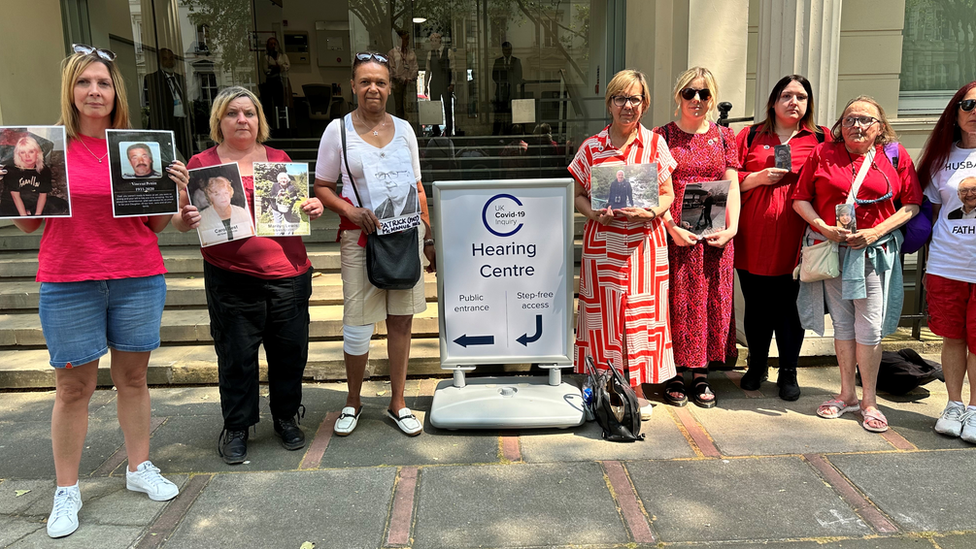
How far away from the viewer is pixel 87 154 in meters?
2.87

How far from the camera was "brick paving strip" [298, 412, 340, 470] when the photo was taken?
11.7ft

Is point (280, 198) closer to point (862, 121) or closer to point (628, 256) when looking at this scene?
point (628, 256)

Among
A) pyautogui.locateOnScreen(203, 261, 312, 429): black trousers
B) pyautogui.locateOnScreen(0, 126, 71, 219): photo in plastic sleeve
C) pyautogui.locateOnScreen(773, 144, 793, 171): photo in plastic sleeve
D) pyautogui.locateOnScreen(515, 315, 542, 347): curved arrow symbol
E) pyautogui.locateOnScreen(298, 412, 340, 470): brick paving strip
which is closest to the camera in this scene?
pyautogui.locateOnScreen(0, 126, 71, 219): photo in plastic sleeve

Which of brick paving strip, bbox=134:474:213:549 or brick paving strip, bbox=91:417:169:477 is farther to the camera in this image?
brick paving strip, bbox=91:417:169:477

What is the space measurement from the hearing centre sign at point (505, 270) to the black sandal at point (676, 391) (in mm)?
753

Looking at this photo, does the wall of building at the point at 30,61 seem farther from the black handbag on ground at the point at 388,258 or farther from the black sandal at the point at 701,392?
the black sandal at the point at 701,392

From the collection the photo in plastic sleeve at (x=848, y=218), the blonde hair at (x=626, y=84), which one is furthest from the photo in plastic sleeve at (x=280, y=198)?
the photo in plastic sleeve at (x=848, y=218)

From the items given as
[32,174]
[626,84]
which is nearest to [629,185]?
[626,84]

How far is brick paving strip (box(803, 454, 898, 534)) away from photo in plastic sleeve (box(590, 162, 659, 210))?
65.7 inches

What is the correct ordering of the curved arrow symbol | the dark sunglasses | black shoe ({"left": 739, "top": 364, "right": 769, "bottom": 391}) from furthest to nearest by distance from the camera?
black shoe ({"left": 739, "top": 364, "right": 769, "bottom": 391})
the curved arrow symbol
the dark sunglasses

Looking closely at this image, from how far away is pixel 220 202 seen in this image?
128 inches

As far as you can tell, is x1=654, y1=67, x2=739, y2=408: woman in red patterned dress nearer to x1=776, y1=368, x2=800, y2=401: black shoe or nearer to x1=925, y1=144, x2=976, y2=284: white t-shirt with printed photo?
x1=776, y1=368, x2=800, y2=401: black shoe

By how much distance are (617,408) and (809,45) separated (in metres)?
3.05

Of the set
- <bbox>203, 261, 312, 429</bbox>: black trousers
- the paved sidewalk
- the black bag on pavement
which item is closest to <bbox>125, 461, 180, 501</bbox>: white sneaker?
the paved sidewalk
